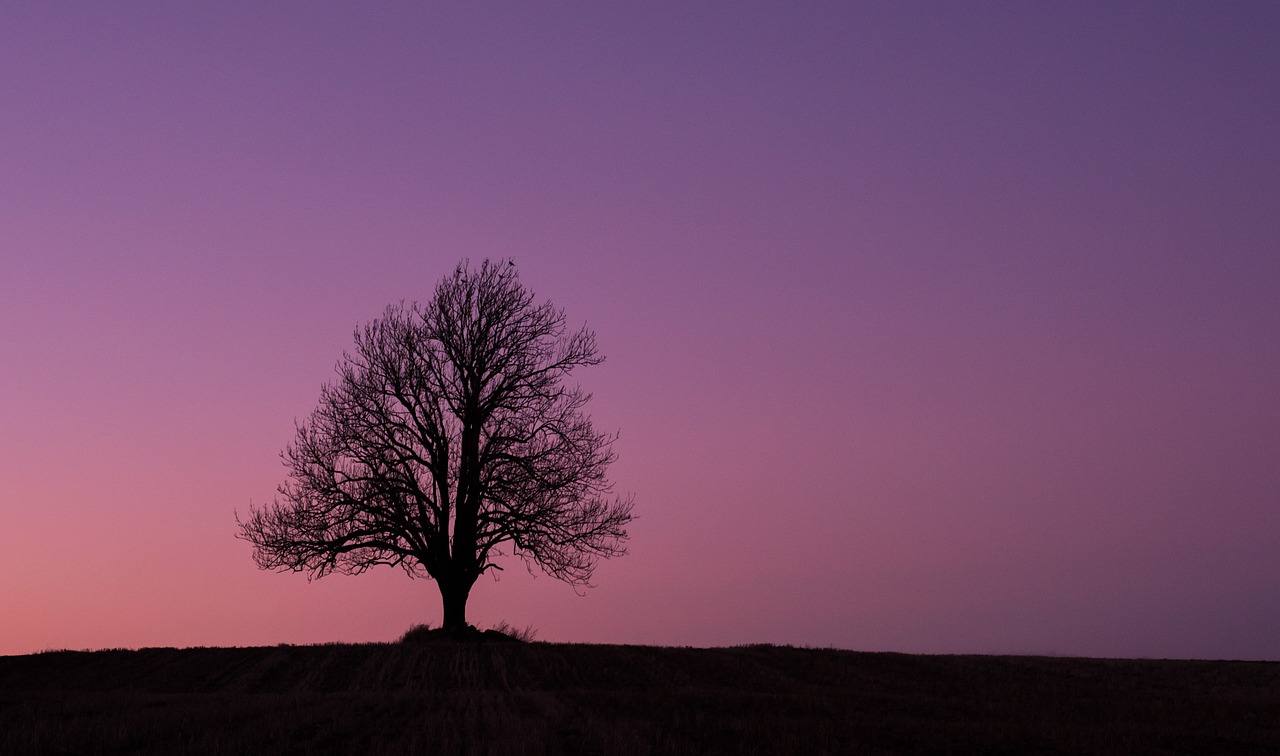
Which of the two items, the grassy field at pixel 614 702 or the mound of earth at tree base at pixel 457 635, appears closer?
the grassy field at pixel 614 702

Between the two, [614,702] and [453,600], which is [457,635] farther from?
[614,702]

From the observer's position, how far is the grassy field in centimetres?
1602

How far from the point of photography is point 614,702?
20391 mm

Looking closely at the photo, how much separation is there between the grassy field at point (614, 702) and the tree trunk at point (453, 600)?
3.45 metres

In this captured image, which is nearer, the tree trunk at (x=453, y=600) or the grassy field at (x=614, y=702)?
the grassy field at (x=614, y=702)

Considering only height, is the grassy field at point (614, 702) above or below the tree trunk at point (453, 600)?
below

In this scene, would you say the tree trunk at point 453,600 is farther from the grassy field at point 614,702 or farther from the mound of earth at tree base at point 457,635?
the grassy field at point 614,702

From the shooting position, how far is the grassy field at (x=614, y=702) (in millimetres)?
16016

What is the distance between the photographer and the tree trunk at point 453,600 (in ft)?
113

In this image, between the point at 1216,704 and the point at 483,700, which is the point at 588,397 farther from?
the point at 1216,704

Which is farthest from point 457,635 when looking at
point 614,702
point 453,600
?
point 614,702

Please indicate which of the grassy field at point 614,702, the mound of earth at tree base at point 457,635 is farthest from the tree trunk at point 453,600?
the grassy field at point 614,702

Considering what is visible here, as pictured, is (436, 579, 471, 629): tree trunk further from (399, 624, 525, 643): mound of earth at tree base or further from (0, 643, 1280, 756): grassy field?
(0, 643, 1280, 756): grassy field

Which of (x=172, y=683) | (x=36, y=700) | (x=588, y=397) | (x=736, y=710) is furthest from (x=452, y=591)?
(x=736, y=710)
